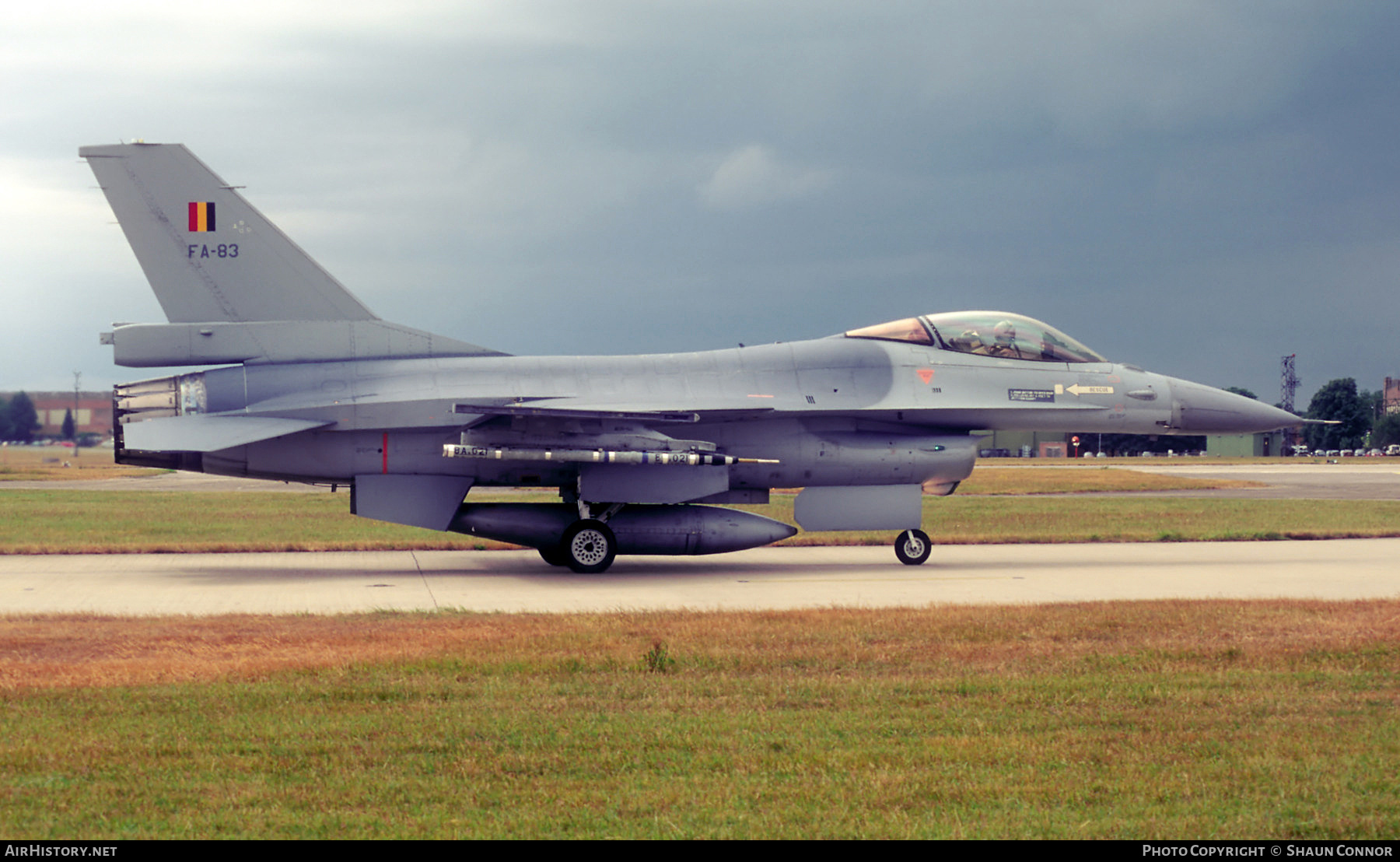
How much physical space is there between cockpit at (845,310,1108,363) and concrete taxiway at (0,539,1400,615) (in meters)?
3.16

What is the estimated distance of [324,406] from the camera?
15.7m

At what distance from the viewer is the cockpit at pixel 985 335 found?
17.4 m

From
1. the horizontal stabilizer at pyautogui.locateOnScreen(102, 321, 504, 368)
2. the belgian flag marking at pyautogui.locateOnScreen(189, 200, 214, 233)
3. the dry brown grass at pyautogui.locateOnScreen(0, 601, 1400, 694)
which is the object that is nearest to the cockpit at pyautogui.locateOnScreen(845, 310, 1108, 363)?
the dry brown grass at pyautogui.locateOnScreen(0, 601, 1400, 694)

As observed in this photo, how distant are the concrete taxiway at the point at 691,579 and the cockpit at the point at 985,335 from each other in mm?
3157

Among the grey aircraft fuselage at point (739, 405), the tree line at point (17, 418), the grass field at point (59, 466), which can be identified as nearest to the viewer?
the grey aircraft fuselage at point (739, 405)

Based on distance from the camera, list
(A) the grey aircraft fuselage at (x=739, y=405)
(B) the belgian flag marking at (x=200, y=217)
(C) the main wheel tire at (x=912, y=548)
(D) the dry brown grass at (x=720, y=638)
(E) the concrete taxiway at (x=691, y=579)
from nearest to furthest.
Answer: (D) the dry brown grass at (x=720, y=638), (E) the concrete taxiway at (x=691, y=579), (A) the grey aircraft fuselage at (x=739, y=405), (B) the belgian flag marking at (x=200, y=217), (C) the main wheel tire at (x=912, y=548)

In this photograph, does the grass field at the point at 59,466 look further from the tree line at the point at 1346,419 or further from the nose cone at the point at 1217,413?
the tree line at the point at 1346,419

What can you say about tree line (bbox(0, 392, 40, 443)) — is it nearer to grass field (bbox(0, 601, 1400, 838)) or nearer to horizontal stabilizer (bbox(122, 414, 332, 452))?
horizontal stabilizer (bbox(122, 414, 332, 452))

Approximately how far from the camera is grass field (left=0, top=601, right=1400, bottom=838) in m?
4.93

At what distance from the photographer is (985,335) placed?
17453mm

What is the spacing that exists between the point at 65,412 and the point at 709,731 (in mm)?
68337

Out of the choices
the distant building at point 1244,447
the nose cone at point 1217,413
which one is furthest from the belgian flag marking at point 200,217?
the distant building at point 1244,447

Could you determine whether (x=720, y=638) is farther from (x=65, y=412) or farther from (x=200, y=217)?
(x=65, y=412)

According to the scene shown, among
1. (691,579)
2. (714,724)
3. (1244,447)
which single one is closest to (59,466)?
(691,579)
